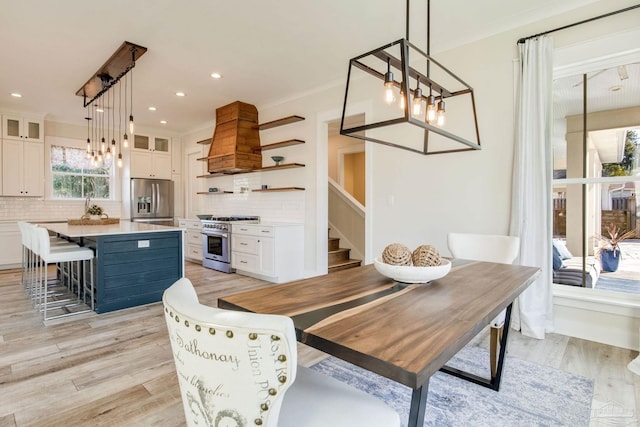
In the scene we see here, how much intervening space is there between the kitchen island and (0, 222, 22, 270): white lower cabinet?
2.83m

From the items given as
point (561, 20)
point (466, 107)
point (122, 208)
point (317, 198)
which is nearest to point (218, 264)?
point (317, 198)

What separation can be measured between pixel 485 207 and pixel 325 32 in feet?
7.48

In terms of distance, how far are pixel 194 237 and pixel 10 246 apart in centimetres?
291

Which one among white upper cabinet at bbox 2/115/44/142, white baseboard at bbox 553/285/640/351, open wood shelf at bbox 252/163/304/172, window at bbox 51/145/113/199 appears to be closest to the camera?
white baseboard at bbox 553/285/640/351

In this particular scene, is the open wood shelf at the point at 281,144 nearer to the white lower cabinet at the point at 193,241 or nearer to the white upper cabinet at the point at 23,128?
the white lower cabinet at the point at 193,241

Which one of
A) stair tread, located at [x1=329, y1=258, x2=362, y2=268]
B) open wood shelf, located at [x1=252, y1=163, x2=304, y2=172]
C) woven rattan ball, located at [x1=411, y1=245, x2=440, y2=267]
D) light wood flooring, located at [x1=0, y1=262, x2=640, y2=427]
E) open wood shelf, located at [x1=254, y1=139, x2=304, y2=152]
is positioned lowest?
light wood flooring, located at [x1=0, y1=262, x2=640, y2=427]

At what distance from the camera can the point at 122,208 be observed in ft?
23.1

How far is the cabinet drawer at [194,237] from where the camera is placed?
6242 millimetres

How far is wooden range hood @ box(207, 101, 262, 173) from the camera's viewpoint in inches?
212

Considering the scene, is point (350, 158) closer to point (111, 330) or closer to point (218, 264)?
point (218, 264)

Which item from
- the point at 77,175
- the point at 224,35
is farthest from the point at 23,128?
the point at 224,35

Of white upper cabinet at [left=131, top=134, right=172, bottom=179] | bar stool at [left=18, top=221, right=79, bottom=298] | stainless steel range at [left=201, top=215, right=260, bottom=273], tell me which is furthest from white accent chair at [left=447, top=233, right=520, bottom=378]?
→ white upper cabinet at [left=131, top=134, right=172, bottom=179]

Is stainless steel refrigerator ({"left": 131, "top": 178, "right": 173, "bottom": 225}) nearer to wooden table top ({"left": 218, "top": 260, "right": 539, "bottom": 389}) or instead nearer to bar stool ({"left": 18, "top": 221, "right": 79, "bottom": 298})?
bar stool ({"left": 18, "top": 221, "right": 79, "bottom": 298})

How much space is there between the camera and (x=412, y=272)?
1540mm
